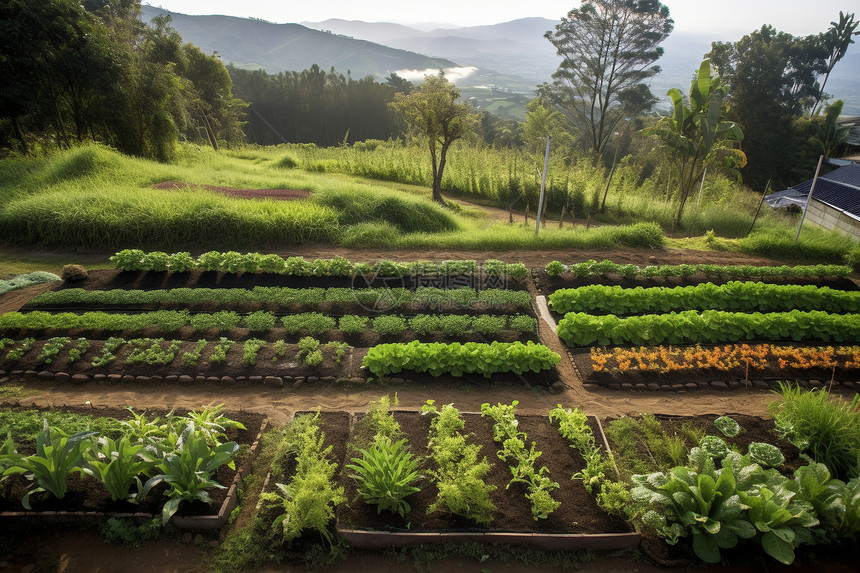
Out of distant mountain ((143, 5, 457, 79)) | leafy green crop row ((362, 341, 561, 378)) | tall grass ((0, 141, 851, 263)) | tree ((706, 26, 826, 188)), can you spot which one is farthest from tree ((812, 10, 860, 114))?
distant mountain ((143, 5, 457, 79))

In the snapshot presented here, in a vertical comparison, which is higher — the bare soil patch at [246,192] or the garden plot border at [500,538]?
the bare soil patch at [246,192]

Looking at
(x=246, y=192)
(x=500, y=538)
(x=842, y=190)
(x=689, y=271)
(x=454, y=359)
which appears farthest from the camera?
(x=842, y=190)

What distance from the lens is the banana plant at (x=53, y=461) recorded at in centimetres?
395

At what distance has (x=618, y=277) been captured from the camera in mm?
9180

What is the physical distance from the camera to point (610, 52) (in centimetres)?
2562

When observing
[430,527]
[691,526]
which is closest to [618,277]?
[691,526]

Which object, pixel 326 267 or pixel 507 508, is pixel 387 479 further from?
pixel 326 267

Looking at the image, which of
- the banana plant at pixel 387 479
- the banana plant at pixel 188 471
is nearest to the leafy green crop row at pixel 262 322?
the banana plant at pixel 188 471

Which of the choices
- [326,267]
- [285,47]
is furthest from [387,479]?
[285,47]

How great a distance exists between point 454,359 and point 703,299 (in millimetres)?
5608

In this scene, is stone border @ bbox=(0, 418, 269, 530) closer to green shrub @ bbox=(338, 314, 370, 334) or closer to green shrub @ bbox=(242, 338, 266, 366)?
green shrub @ bbox=(242, 338, 266, 366)

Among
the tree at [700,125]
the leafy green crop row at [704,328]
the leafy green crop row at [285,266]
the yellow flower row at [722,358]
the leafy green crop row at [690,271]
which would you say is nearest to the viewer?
the yellow flower row at [722,358]

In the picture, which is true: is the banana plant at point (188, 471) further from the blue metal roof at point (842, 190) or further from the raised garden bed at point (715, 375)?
the blue metal roof at point (842, 190)

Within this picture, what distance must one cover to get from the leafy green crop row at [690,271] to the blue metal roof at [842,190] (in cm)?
678
